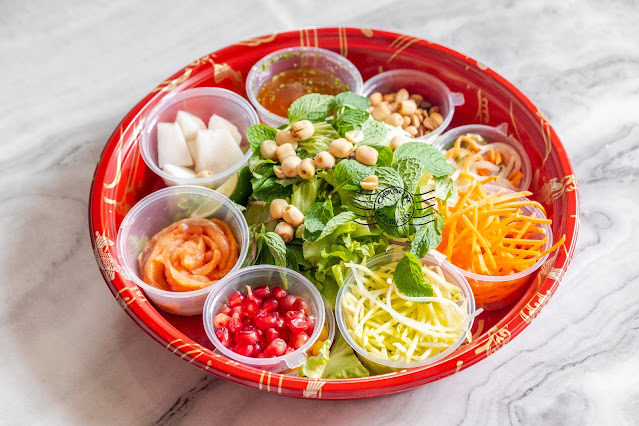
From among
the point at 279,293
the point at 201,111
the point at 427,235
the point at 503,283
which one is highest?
the point at 201,111

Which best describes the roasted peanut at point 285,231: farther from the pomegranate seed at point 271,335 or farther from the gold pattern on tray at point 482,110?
the gold pattern on tray at point 482,110

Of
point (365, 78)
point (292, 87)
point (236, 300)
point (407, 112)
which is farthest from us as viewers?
point (365, 78)

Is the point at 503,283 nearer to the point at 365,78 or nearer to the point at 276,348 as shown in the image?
the point at 276,348

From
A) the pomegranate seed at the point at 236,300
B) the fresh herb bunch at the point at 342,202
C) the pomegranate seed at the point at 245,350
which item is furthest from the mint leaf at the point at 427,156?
the pomegranate seed at the point at 245,350

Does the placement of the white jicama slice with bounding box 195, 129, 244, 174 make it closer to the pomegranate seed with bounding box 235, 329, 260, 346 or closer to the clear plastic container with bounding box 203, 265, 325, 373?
the clear plastic container with bounding box 203, 265, 325, 373

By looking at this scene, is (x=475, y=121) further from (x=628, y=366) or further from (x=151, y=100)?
(x=151, y=100)

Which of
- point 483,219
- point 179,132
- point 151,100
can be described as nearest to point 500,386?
point 483,219

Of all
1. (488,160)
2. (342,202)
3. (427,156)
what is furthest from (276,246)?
(488,160)
